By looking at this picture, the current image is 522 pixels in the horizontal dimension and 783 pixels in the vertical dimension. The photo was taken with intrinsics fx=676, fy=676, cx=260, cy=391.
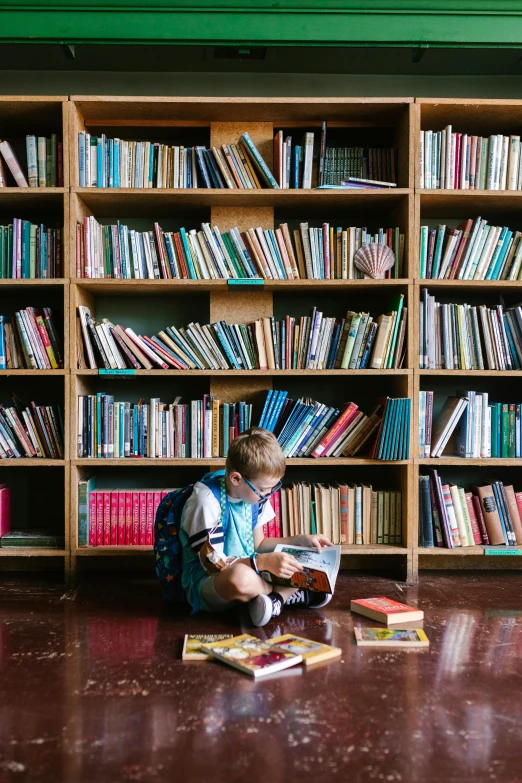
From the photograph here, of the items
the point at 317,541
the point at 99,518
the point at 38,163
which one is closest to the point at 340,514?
the point at 317,541

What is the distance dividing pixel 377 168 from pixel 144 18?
1.25m

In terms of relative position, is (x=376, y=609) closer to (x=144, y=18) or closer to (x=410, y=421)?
(x=410, y=421)

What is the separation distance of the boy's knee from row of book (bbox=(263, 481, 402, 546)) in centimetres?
83

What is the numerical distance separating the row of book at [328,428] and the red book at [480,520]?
44cm

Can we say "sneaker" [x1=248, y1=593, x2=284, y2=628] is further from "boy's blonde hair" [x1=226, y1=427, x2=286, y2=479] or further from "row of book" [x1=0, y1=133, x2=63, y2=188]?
"row of book" [x1=0, y1=133, x2=63, y2=188]

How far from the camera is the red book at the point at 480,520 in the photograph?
3125 millimetres

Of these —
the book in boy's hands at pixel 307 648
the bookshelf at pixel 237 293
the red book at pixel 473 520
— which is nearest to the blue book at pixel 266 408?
the bookshelf at pixel 237 293

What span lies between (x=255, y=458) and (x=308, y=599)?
0.62 m

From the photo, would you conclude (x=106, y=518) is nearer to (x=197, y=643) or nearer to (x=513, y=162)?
(x=197, y=643)

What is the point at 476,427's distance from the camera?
10.2 ft

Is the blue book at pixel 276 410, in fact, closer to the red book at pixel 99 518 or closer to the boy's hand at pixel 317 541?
the boy's hand at pixel 317 541

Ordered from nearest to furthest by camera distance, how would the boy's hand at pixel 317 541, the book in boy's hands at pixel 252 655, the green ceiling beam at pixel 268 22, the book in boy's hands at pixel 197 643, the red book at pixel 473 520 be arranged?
the book in boy's hands at pixel 252 655, the book in boy's hands at pixel 197 643, the boy's hand at pixel 317 541, the green ceiling beam at pixel 268 22, the red book at pixel 473 520

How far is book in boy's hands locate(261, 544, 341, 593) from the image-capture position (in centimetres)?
231

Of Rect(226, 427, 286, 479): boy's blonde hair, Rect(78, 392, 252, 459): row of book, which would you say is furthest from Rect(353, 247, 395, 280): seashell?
Rect(226, 427, 286, 479): boy's blonde hair
